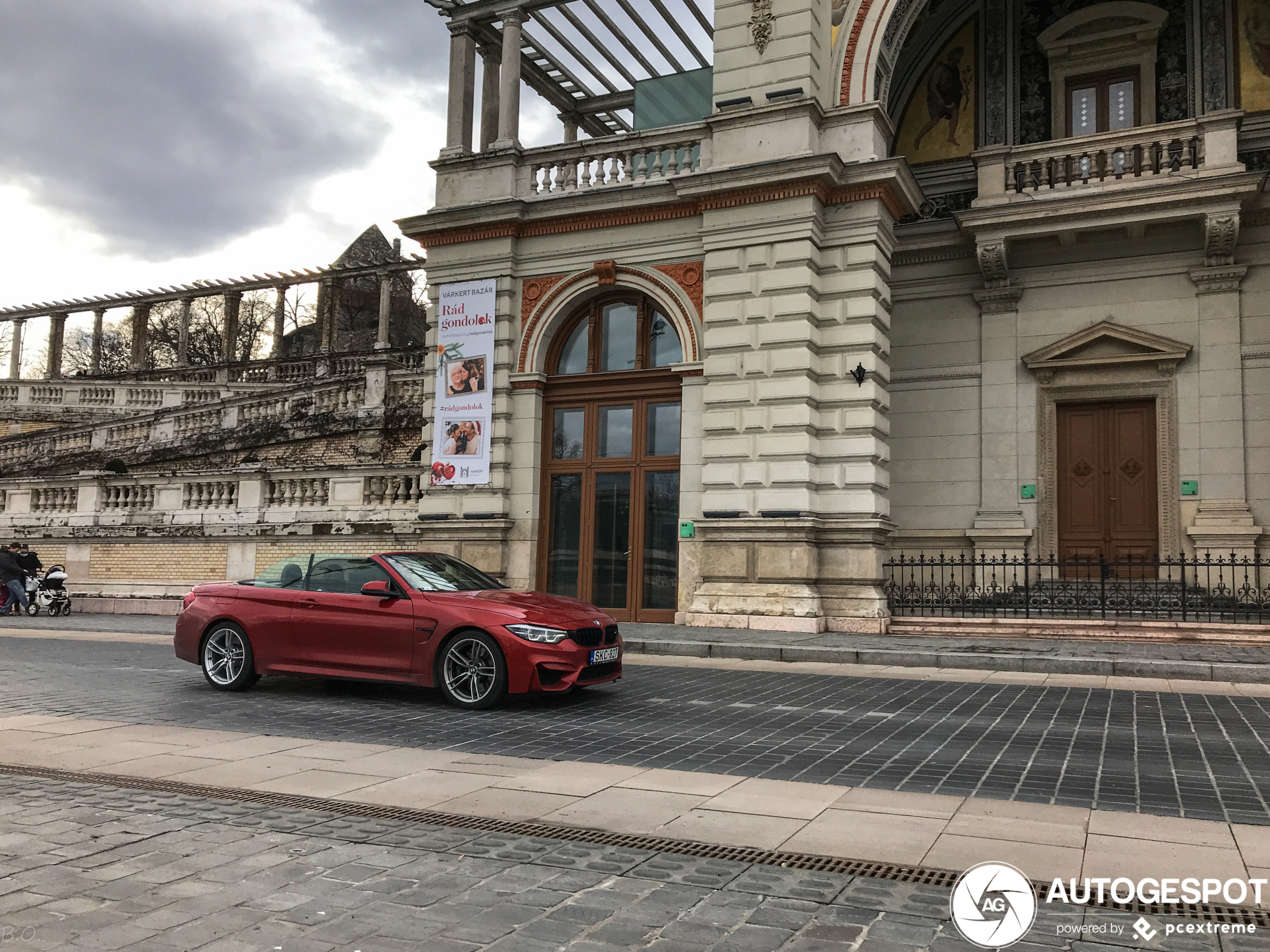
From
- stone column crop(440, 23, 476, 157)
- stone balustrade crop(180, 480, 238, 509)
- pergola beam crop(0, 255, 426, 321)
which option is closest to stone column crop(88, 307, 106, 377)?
pergola beam crop(0, 255, 426, 321)

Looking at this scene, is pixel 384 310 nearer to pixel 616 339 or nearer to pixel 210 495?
pixel 210 495

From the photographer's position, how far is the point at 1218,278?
19844 millimetres

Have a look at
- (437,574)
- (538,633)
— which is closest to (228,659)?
(437,574)

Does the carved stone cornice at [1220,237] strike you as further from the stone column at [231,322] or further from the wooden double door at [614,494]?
the stone column at [231,322]

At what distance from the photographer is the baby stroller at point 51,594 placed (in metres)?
23.2

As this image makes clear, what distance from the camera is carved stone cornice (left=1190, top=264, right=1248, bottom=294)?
19.7 meters

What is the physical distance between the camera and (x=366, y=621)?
10656 millimetres

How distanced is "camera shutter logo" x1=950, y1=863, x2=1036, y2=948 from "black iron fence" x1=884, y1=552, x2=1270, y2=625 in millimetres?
12029

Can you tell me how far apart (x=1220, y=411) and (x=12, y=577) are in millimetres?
25125

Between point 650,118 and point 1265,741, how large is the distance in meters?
20.3

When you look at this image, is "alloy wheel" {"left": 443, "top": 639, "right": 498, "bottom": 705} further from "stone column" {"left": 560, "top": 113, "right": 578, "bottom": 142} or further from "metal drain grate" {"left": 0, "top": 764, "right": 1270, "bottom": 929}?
"stone column" {"left": 560, "top": 113, "right": 578, "bottom": 142}

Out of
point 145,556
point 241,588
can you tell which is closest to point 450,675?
point 241,588

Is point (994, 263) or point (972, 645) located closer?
point (972, 645)

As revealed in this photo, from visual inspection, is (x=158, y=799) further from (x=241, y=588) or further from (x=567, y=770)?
(x=241, y=588)
